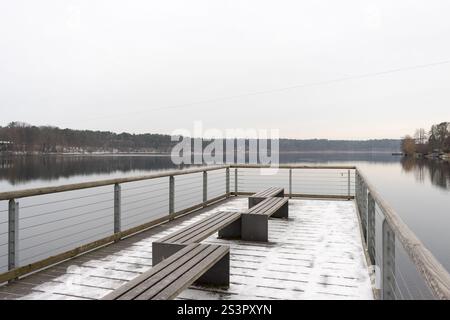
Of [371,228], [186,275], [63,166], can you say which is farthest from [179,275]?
[63,166]

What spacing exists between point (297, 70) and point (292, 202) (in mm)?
15299

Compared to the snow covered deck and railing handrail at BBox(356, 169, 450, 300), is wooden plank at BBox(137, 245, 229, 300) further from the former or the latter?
railing handrail at BBox(356, 169, 450, 300)

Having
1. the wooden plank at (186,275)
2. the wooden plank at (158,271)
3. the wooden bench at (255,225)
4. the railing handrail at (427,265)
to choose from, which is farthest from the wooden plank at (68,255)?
the railing handrail at (427,265)

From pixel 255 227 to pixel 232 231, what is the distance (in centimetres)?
34

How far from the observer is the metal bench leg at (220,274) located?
3.18 m

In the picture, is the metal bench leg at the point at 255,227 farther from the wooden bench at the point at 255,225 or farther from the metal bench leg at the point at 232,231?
the metal bench leg at the point at 232,231

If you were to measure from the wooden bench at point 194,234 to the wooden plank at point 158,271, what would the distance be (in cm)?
17

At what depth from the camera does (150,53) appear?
67.8 feet

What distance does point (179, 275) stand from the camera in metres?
2.50

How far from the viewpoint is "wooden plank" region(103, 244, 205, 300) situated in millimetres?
2130

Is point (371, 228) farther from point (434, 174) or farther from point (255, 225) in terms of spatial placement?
point (434, 174)

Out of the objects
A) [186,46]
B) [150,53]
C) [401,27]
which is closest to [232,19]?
[186,46]

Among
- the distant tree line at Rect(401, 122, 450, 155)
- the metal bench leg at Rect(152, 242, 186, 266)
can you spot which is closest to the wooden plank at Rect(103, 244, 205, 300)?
the metal bench leg at Rect(152, 242, 186, 266)

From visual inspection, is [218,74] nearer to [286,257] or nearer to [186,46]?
[186,46]
